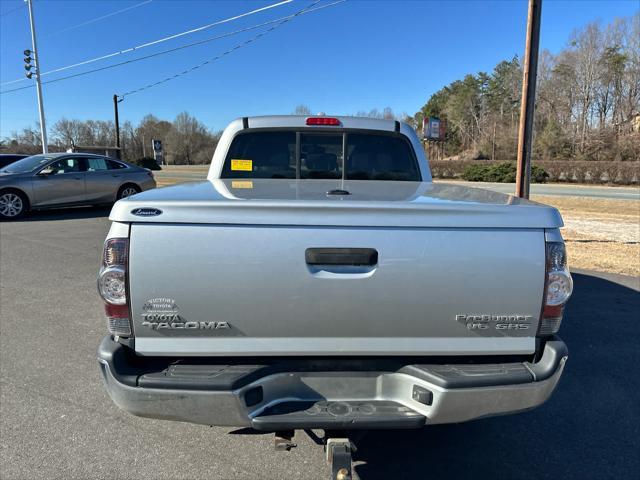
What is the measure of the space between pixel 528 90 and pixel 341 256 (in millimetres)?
7686

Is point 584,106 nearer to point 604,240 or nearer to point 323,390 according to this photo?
point 604,240

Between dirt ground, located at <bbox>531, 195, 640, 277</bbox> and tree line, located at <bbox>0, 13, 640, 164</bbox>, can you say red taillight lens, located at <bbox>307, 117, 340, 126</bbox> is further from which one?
tree line, located at <bbox>0, 13, 640, 164</bbox>

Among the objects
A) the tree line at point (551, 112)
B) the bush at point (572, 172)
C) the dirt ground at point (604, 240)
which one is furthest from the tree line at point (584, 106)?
the dirt ground at point (604, 240)

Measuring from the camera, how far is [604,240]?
9.78 m

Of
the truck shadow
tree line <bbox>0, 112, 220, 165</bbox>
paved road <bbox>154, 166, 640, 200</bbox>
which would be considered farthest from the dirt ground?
tree line <bbox>0, 112, 220, 165</bbox>

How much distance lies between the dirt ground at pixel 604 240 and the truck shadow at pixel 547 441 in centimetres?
424

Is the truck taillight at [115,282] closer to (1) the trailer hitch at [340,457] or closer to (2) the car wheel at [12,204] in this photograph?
(1) the trailer hitch at [340,457]

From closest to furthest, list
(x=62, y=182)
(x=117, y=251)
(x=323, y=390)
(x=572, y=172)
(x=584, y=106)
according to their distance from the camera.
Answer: (x=117, y=251) → (x=323, y=390) → (x=62, y=182) → (x=572, y=172) → (x=584, y=106)

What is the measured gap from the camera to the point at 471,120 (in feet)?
288

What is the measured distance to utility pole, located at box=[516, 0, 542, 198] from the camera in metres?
7.97

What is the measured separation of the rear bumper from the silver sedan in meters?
11.8

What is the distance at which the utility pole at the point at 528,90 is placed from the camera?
7.97m

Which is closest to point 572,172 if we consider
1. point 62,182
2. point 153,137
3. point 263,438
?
point 62,182

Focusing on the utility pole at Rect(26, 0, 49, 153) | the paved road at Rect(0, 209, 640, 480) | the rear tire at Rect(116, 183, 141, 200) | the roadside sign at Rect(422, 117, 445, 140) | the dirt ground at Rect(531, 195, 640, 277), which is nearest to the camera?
the paved road at Rect(0, 209, 640, 480)
